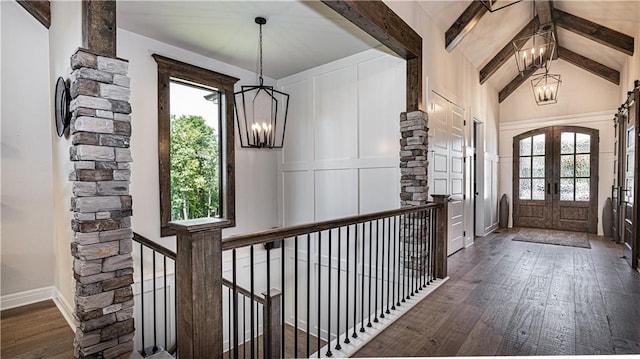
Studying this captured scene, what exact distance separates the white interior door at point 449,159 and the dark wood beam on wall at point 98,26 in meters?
3.57

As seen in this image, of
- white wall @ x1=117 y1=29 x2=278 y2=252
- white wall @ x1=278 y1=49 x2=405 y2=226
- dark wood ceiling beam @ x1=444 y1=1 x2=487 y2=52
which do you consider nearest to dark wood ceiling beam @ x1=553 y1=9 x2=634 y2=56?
dark wood ceiling beam @ x1=444 y1=1 x2=487 y2=52

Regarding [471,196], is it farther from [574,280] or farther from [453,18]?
[453,18]

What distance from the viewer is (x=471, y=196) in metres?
5.89

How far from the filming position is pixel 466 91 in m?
5.58

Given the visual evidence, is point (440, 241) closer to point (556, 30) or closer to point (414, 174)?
point (414, 174)

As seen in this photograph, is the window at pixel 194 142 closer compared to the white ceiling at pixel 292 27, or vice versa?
the white ceiling at pixel 292 27

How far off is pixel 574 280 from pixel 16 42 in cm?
668

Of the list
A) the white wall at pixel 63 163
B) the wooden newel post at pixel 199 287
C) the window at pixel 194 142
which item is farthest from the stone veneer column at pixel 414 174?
the white wall at pixel 63 163

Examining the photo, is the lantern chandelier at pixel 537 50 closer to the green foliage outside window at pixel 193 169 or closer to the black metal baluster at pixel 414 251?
the black metal baluster at pixel 414 251

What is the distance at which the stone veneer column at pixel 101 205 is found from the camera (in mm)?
1977

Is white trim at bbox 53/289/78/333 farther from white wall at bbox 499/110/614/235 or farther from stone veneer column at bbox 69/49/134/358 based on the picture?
white wall at bbox 499/110/614/235

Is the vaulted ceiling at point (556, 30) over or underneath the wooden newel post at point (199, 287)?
over

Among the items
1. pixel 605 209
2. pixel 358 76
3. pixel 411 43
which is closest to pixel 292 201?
pixel 358 76

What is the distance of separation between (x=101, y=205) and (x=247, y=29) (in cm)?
263
